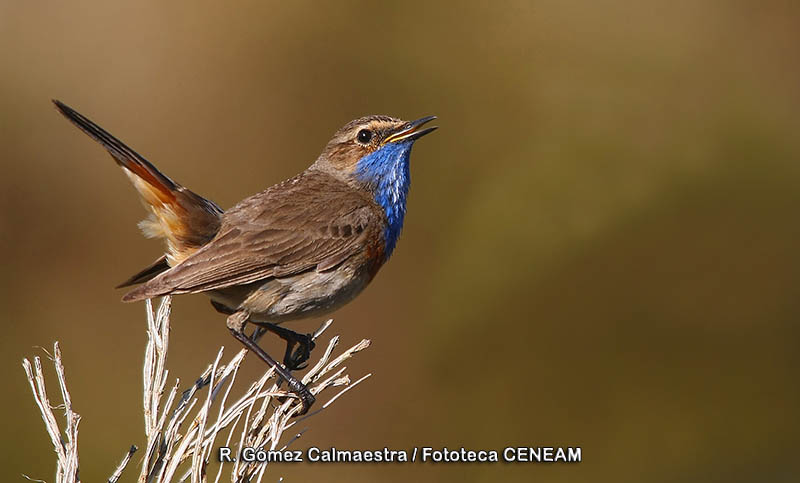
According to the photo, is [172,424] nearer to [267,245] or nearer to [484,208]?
[267,245]

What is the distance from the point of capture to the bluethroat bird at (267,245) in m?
3.71

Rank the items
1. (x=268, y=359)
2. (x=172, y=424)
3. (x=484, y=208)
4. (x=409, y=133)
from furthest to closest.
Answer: (x=484, y=208), (x=409, y=133), (x=268, y=359), (x=172, y=424)

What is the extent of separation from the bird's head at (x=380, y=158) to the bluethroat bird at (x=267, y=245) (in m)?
0.01

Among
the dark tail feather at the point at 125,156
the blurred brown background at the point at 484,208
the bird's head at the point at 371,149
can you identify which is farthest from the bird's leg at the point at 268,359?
the blurred brown background at the point at 484,208

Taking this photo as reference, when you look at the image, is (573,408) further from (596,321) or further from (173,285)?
(173,285)

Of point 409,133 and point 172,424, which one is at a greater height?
point 409,133

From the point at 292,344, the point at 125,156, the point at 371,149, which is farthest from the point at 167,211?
the point at 371,149

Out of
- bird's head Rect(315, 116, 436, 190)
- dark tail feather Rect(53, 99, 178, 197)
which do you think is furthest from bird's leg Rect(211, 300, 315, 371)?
bird's head Rect(315, 116, 436, 190)

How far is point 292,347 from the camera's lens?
3801 mm

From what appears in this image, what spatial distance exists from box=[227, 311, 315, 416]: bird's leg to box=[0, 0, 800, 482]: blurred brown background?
4.34 feet

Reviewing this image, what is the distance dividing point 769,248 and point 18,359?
4.78 m

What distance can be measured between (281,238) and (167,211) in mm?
499

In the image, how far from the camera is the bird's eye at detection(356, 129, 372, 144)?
4418 mm

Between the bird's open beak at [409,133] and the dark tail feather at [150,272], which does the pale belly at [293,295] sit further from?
the bird's open beak at [409,133]
